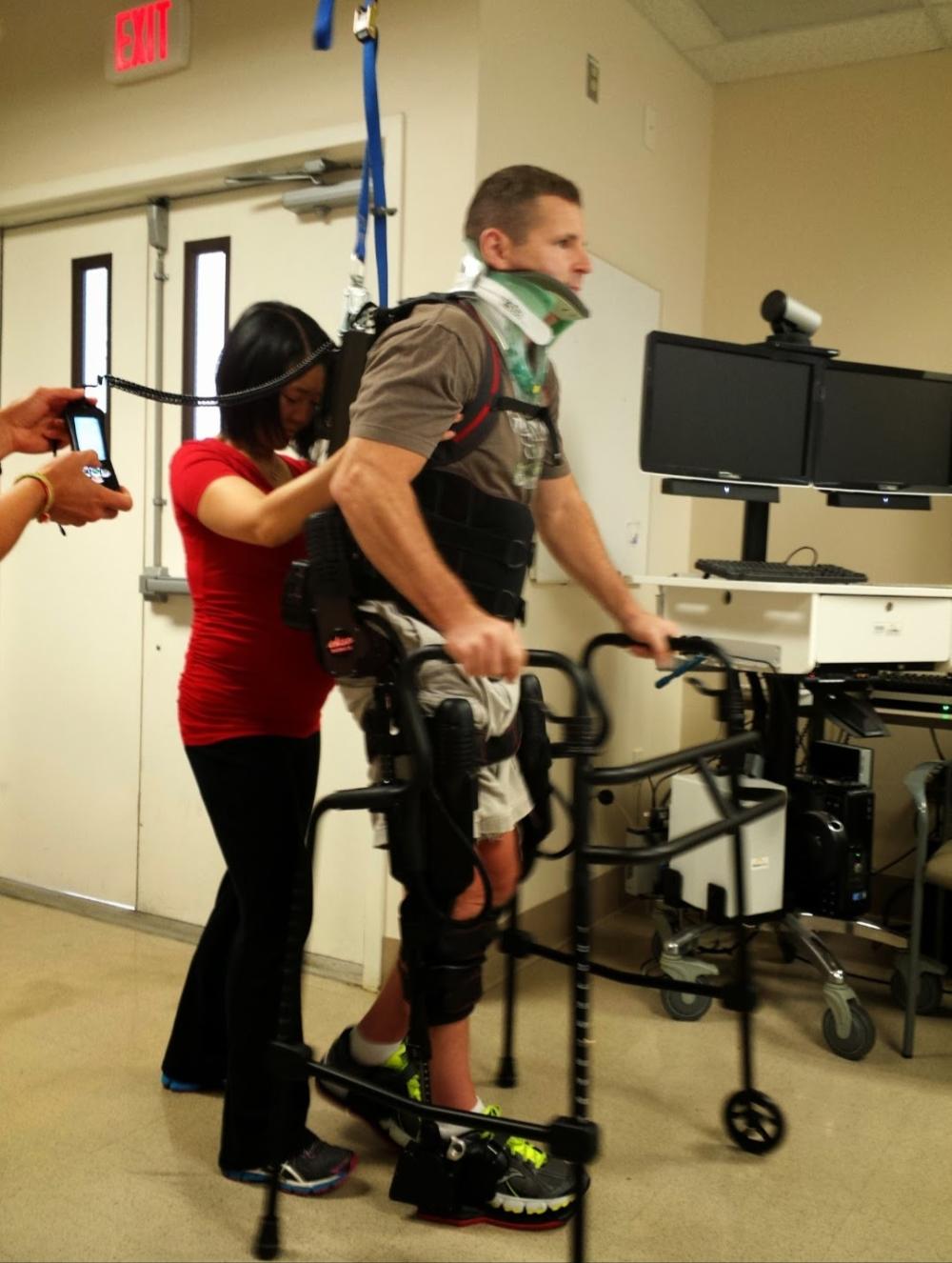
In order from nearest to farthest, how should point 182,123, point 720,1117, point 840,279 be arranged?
point 720,1117, point 182,123, point 840,279

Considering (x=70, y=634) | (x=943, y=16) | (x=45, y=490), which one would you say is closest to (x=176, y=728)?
(x=70, y=634)

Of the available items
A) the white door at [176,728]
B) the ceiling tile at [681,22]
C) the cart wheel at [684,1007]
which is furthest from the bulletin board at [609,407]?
the cart wheel at [684,1007]

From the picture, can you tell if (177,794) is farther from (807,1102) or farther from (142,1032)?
(807,1102)

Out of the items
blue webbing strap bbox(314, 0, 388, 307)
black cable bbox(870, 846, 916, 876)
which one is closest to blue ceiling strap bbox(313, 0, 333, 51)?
blue webbing strap bbox(314, 0, 388, 307)

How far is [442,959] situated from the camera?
5.22 feet

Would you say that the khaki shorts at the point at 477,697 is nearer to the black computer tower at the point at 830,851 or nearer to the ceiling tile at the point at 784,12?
the black computer tower at the point at 830,851

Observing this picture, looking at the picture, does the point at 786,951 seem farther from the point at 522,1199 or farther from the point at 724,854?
the point at 522,1199

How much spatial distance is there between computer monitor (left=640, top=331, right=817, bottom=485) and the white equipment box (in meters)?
0.78

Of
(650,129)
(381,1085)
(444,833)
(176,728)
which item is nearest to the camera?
(444,833)

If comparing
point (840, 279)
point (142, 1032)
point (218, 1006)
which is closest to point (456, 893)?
point (218, 1006)

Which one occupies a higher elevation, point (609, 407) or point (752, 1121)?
point (609, 407)

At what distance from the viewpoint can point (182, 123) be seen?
2.82 metres

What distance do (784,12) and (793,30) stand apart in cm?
10

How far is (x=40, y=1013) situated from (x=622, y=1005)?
131 cm
